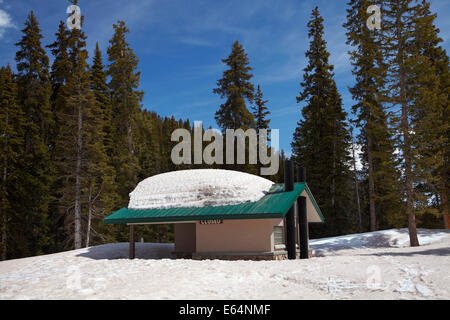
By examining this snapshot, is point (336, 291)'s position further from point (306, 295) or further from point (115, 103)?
point (115, 103)

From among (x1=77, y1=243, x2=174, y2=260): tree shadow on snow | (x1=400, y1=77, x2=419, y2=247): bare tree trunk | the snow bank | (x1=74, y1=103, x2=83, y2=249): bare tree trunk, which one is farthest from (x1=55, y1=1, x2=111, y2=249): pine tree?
(x1=400, y1=77, x2=419, y2=247): bare tree trunk

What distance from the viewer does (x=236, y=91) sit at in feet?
114

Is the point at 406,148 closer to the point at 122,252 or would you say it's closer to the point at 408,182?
the point at 408,182

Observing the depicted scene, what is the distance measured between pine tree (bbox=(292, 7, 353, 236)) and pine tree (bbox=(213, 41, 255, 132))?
5.92 metres

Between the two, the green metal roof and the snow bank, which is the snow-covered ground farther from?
the snow bank

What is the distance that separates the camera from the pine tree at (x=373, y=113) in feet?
71.7

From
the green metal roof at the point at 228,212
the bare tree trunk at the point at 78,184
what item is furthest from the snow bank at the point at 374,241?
the bare tree trunk at the point at 78,184

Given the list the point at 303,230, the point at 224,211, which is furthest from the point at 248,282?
the point at 303,230

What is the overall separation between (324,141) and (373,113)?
9435mm

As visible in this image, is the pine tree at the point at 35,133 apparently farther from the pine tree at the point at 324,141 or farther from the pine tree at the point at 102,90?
the pine tree at the point at 324,141
